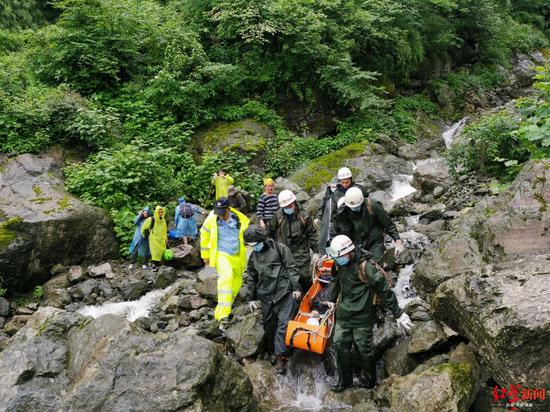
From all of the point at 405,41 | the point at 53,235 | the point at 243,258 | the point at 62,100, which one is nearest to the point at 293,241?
the point at 243,258

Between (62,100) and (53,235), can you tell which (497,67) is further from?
(53,235)

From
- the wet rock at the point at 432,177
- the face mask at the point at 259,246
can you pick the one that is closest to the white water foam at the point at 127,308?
the face mask at the point at 259,246

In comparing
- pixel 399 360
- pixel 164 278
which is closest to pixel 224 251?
pixel 399 360

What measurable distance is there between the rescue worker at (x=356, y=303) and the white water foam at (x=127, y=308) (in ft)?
16.0

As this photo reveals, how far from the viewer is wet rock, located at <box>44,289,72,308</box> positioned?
9.27 meters

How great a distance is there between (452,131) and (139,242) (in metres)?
16.1

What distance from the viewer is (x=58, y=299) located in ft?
30.6

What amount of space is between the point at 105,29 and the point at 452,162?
13046 millimetres

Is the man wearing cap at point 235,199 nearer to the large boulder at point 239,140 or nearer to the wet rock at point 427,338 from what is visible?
the large boulder at point 239,140

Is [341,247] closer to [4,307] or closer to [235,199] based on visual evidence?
[235,199]

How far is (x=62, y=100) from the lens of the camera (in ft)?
42.5

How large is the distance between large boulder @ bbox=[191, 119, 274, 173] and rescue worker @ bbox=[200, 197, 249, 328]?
7448mm

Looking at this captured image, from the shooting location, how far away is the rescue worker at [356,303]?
17.4 ft

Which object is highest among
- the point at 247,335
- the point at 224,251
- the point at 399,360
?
the point at 224,251
